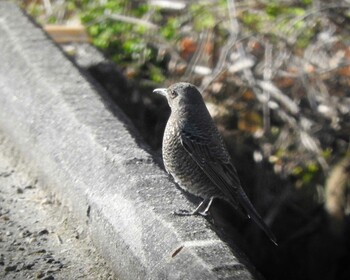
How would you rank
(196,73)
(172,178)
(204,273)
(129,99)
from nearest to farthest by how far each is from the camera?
(204,273)
(172,178)
(129,99)
(196,73)

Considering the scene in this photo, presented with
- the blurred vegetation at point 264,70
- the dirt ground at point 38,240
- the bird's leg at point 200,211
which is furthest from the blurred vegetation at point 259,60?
the dirt ground at point 38,240

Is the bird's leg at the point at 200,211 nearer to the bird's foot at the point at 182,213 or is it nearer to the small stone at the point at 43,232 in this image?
the bird's foot at the point at 182,213

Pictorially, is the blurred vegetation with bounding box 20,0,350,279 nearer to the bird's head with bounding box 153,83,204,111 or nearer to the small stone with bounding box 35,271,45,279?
the bird's head with bounding box 153,83,204,111

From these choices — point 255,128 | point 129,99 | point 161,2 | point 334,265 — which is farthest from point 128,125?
point 161,2

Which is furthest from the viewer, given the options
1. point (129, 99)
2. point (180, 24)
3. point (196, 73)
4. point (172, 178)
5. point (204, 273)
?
point (180, 24)

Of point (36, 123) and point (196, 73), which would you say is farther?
point (196, 73)

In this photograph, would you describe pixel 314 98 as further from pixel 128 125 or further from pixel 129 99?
pixel 128 125

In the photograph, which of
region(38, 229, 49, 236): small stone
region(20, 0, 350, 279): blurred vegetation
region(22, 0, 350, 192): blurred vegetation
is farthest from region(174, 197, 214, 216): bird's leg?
region(22, 0, 350, 192): blurred vegetation

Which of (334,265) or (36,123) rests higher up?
(36,123)
